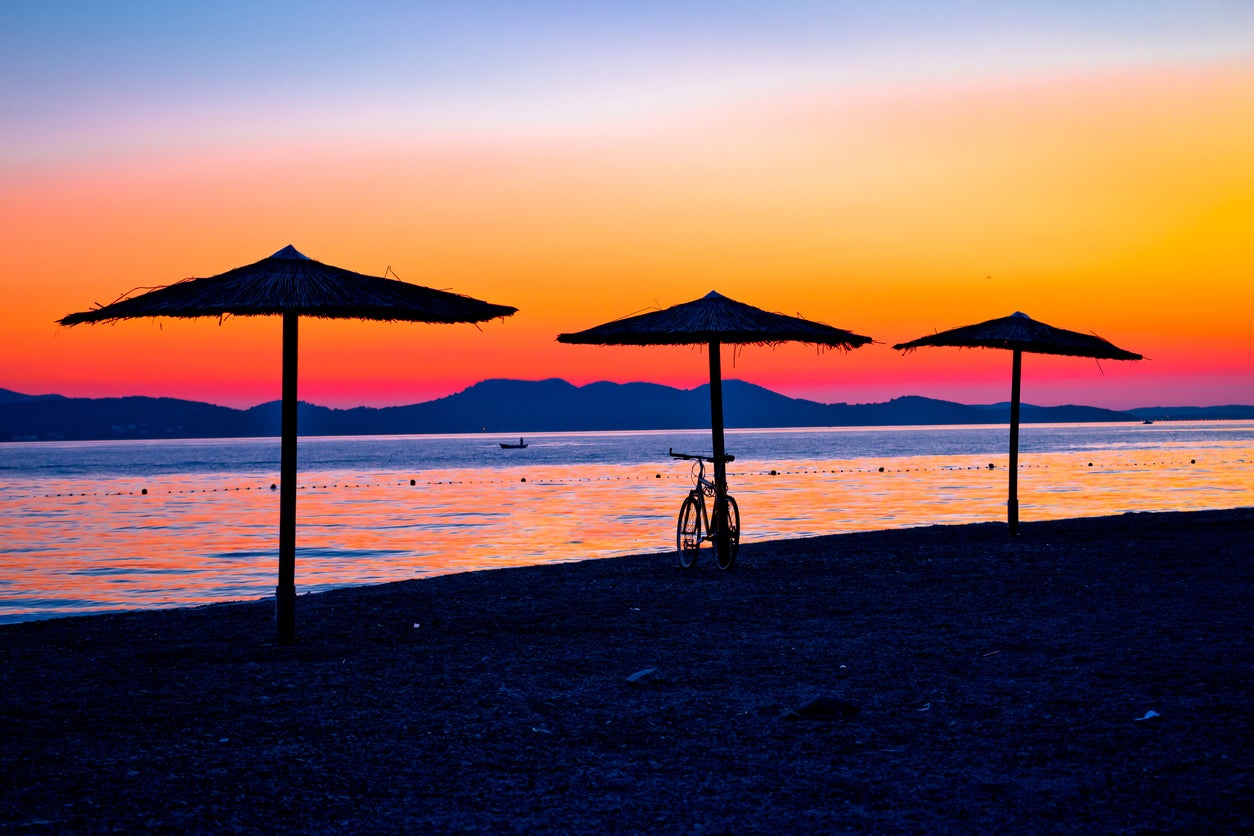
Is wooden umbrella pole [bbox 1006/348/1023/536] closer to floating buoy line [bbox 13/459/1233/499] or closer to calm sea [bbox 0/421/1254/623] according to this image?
calm sea [bbox 0/421/1254/623]

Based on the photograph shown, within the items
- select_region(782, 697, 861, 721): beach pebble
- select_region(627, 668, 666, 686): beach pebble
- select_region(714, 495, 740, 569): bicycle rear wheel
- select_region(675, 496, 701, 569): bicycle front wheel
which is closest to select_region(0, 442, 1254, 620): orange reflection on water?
select_region(675, 496, 701, 569): bicycle front wheel

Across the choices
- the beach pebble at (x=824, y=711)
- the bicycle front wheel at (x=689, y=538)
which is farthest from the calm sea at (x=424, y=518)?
the beach pebble at (x=824, y=711)

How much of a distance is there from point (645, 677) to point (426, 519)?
97.3ft

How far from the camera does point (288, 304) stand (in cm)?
882

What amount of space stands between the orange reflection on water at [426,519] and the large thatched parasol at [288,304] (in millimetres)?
9647

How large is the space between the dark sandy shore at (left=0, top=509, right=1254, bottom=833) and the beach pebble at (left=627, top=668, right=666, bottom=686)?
0.07 ft

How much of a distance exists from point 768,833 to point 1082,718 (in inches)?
107

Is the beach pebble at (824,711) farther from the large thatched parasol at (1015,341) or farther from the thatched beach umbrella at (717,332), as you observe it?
the large thatched parasol at (1015,341)

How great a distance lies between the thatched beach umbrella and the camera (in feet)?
45.4

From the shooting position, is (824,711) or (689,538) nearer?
(824,711)

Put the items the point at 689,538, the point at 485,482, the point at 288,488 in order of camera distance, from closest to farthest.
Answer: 1. the point at 288,488
2. the point at 689,538
3. the point at 485,482

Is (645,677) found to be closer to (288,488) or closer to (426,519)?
(288,488)

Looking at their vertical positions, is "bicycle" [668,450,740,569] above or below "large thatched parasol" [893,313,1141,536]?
below

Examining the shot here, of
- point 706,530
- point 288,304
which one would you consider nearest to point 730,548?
point 706,530
